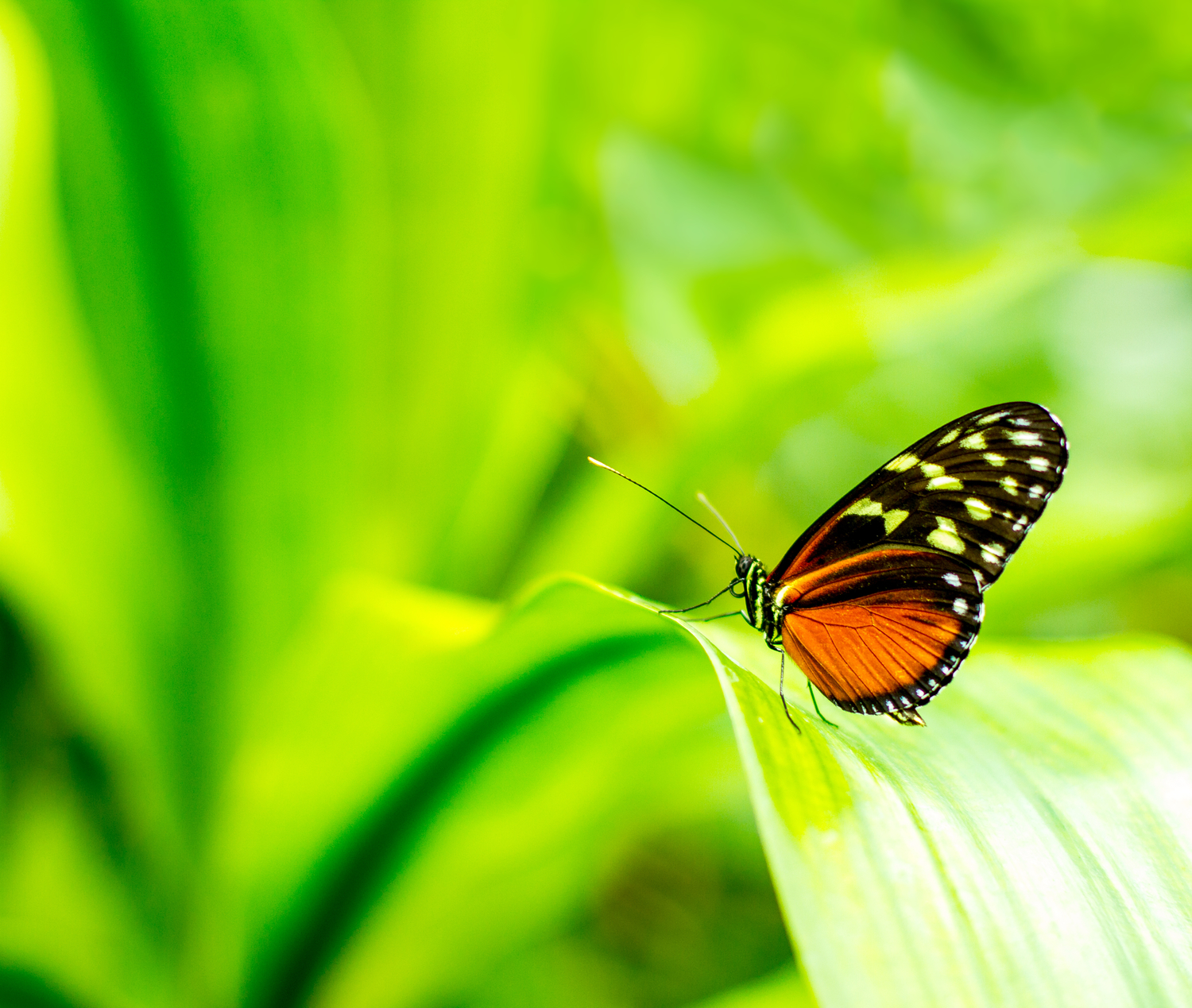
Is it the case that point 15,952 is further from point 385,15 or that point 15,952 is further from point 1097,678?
→ point 385,15

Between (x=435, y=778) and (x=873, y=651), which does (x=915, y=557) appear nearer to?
(x=873, y=651)

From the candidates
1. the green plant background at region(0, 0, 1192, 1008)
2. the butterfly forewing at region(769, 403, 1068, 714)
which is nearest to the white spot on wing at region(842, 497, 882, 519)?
the butterfly forewing at region(769, 403, 1068, 714)

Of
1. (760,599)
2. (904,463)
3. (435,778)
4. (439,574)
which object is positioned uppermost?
(904,463)

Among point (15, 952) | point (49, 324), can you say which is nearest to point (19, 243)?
point (49, 324)

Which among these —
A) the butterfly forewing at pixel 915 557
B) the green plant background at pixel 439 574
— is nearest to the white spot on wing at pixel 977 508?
the butterfly forewing at pixel 915 557

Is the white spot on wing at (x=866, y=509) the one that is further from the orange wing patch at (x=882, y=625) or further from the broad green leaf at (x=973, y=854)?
the broad green leaf at (x=973, y=854)

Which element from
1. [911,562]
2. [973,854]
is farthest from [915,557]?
[973,854]

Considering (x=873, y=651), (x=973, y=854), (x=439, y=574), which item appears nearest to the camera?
(x=973, y=854)

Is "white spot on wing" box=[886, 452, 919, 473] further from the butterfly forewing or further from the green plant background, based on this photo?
the green plant background
